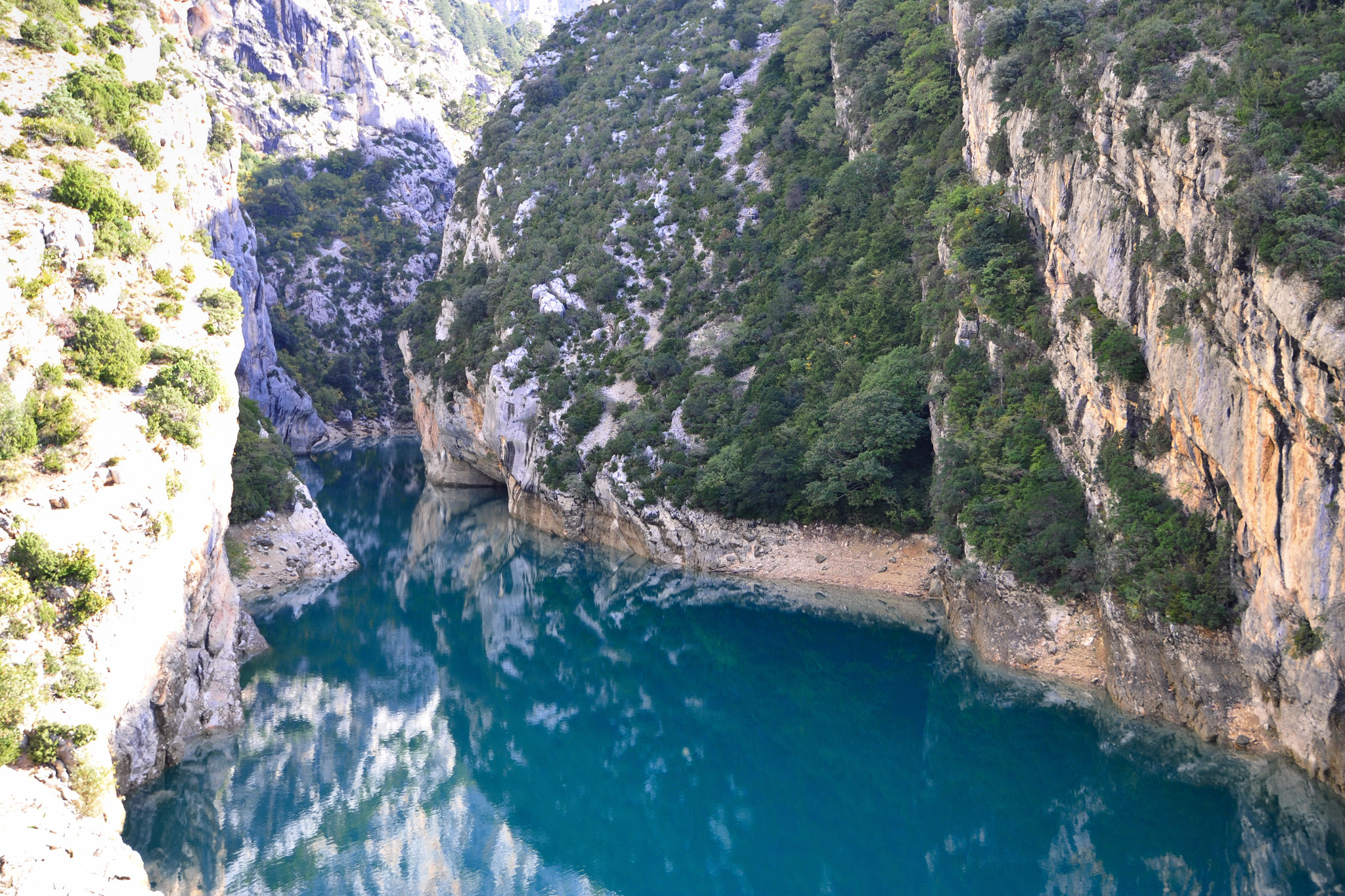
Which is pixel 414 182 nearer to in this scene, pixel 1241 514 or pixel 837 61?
pixel 837 61

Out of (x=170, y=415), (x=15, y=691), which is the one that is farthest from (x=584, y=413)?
(x=15, y=691)

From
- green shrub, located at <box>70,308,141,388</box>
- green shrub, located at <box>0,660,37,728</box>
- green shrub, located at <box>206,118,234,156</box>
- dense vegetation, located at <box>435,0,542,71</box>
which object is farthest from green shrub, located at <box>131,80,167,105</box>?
dense vegetation, located at <box>435,0,542,71</box>

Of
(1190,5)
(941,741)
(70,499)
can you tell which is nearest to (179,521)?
(70,499)

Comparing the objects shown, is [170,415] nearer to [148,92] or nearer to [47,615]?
[47,615]

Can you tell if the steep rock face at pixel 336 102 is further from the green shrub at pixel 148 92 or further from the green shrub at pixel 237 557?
the green shrub at pixel 148 92

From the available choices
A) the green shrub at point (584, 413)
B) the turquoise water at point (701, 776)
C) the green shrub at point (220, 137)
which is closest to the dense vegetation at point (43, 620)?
the turquoise water at point (701, 776)

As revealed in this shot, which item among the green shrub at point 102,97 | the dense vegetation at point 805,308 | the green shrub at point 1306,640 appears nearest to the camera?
the green shrub at point 1306,640

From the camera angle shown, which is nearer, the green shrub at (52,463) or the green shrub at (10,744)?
the green shrub at (10,744)
